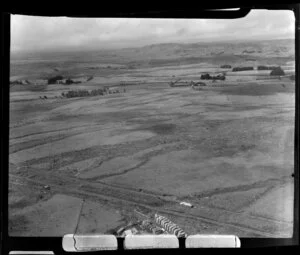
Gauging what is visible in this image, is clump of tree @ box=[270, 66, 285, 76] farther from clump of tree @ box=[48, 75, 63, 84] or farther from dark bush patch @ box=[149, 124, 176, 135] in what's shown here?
clump of tree @ box=[48, 75, 63, 84]

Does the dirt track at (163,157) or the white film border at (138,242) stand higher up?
the dirt track at (163,157)

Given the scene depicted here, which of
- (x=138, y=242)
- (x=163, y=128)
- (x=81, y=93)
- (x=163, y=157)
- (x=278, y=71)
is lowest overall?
(x=138, y=242)

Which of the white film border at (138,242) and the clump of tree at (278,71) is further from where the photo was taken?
the clump of tree at (278,71)

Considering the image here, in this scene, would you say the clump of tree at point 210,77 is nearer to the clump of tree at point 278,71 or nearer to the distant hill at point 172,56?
the distant hill at point 172,56

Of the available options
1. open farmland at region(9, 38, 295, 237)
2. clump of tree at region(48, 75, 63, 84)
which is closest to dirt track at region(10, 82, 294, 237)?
open farmland at region(9, 38, 295, 237)

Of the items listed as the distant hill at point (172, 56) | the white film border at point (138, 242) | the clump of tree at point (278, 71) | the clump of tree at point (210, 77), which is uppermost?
the distant hill at point (172, 56)

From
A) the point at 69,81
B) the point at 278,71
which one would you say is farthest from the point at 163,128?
the point at 278,71

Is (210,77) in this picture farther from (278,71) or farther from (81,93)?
(81,93)

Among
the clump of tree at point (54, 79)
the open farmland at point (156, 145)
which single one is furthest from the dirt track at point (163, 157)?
the clump of tree at point (54, 79)
